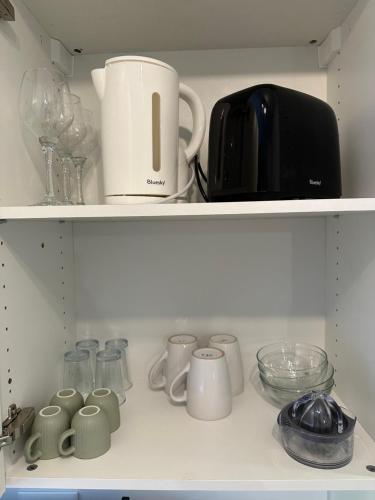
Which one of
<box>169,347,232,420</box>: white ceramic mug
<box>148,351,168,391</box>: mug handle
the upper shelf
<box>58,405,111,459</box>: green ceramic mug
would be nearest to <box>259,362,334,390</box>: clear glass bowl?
<box>169,347,232,420</box>: white ceramic mug

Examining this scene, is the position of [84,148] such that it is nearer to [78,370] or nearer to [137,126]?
[137,126]

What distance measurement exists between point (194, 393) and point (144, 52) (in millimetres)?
773

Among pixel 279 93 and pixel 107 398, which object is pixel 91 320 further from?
pixel 279 93

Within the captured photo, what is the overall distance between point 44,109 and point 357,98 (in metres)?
0.59

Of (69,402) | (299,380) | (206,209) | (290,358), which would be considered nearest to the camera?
(206,209)

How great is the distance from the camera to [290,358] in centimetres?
92

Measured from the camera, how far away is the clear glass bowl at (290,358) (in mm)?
874

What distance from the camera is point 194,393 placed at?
76cm

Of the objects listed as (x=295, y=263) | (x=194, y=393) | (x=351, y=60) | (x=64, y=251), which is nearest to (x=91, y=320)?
(x=64, y=251)

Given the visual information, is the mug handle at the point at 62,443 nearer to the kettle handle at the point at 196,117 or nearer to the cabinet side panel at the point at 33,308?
the cabinet side panel at the point at 33,308

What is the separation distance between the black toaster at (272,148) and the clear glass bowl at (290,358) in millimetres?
398

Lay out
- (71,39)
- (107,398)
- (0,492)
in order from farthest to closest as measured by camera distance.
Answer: (71,39) < (107,398) < (0,492)

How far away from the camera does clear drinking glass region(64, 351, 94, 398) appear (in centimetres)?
83

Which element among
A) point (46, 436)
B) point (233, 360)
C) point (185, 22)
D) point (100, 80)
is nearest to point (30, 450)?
point (46, 436)
